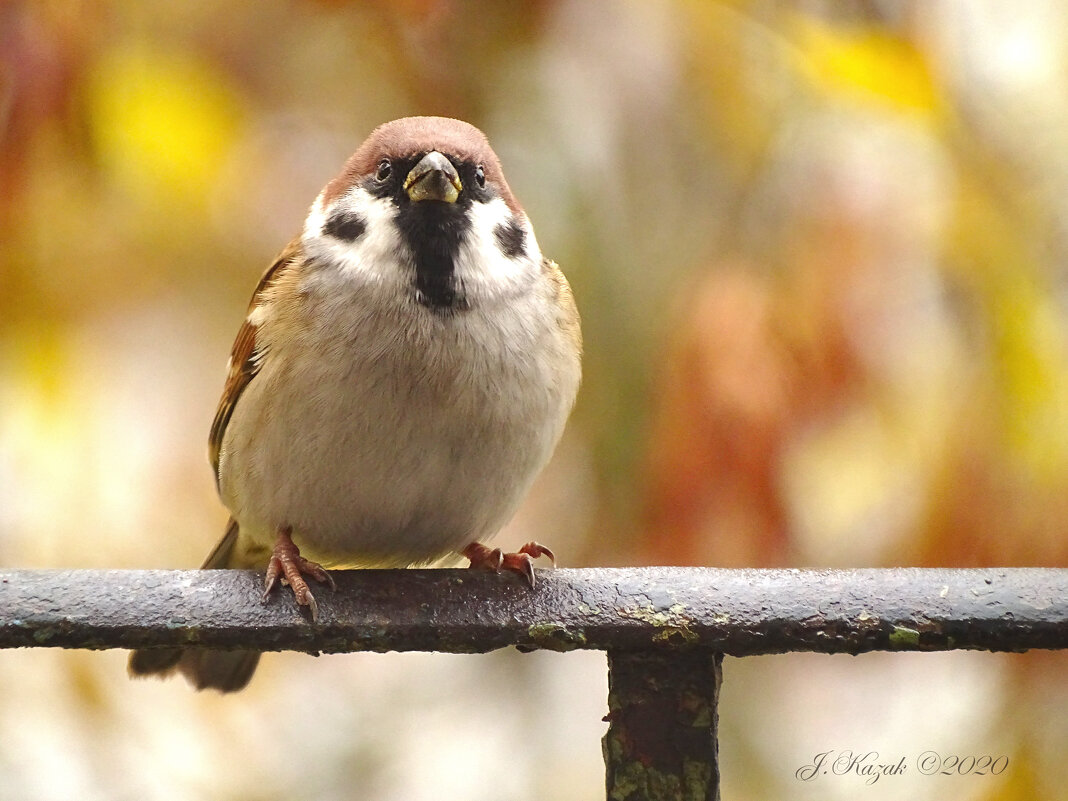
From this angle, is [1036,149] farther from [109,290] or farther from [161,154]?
[109,290]

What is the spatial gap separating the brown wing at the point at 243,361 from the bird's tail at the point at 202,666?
147 millimetres

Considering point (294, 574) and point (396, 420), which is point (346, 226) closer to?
point (396, 420)

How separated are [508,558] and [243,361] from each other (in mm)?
582

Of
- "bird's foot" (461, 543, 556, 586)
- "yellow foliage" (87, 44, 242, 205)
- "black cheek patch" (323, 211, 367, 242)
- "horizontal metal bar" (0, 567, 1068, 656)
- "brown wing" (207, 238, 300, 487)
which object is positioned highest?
"yellow foliage" (87, 44, 242, 205)

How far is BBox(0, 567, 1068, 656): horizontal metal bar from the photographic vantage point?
114 cm

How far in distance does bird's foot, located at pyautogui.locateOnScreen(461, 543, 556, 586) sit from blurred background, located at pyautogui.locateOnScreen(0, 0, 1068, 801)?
0.86 feet

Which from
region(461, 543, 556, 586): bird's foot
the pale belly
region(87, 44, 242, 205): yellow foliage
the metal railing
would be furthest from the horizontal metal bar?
region(87, 44, 242, 205): yellow foliage

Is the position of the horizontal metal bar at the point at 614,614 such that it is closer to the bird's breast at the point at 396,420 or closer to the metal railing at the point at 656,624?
the metal railing at the point at 656,624

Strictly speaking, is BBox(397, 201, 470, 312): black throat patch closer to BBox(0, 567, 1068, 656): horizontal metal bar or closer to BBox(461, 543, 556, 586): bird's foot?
BBox(461, 543, 556, 586): bird's foot

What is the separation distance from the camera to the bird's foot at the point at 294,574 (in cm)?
136

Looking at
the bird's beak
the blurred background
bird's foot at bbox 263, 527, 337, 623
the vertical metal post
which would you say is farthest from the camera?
the blurred background

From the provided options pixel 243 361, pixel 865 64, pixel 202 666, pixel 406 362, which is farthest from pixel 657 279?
pixel 202 666

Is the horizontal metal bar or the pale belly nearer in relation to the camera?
the horizontal metal bar

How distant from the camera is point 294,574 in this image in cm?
151
